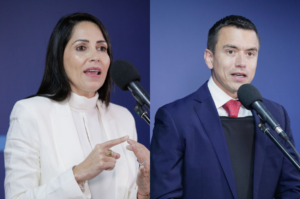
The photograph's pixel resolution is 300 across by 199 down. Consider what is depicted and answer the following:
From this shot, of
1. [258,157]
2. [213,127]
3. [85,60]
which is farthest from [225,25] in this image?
[85,60]

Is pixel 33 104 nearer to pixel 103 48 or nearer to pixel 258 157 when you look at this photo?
pixel 103 48

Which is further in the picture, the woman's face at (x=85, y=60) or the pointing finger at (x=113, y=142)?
the woman's face at (x=85, y=60)

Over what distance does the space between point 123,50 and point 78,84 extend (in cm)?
138

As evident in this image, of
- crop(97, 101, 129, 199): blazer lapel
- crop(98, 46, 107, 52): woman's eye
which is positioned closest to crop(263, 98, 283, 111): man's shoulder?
crop(97, 101, 129, 199): blazer lapel

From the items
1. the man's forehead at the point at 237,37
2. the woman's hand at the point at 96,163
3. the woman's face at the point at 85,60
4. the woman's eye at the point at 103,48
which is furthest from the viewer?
the woman's eye at the point at 103,48

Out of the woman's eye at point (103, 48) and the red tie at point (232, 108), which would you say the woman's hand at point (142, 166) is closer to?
the red tie at point (232, 108)

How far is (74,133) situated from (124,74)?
679mm

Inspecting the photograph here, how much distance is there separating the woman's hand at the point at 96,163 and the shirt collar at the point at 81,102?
0.38 metres

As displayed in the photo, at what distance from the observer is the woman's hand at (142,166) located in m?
1.62

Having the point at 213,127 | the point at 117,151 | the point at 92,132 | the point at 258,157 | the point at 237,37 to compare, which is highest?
the point at 237,37

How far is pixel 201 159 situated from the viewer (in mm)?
1223

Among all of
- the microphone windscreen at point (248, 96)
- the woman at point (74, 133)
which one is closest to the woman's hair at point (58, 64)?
the woman at point (74, 133)

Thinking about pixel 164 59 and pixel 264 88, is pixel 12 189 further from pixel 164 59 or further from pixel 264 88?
pixel 264 88

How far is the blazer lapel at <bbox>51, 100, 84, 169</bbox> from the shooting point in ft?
5.84
